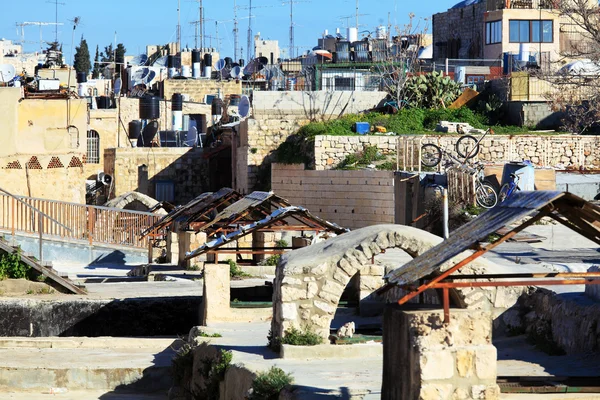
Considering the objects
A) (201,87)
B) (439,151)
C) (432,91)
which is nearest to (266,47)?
(201,87)

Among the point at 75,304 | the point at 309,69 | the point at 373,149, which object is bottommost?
the point at 75,304

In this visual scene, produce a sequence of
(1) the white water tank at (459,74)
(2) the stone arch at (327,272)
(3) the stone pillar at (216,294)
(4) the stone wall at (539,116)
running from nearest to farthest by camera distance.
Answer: (2) the stone arch at (327,272), (3) the stone pillar at (216,294), (4) the stone wall at (539,116), (1) the white water tank at (459,74)

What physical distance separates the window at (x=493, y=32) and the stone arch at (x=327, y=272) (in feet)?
128

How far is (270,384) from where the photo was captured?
36.9 feet

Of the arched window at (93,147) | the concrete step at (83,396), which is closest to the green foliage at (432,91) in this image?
the arched window at (93,147)

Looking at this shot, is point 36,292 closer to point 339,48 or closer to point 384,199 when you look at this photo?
point 384,199

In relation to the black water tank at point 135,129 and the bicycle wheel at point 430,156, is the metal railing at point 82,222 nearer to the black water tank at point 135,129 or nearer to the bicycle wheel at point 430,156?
the bicycle wheel at point 430,156

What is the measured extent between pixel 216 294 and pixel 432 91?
24.9 m

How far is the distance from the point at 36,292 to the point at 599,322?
12722 mm

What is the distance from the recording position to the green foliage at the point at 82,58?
290 feet

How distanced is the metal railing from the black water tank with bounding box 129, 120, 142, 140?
19.7 metres

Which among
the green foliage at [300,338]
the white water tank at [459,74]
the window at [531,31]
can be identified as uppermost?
the window at [531,31]

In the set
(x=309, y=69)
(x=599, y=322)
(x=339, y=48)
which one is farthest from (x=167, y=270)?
(x=339, y=48)

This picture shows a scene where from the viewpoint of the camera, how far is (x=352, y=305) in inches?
696
